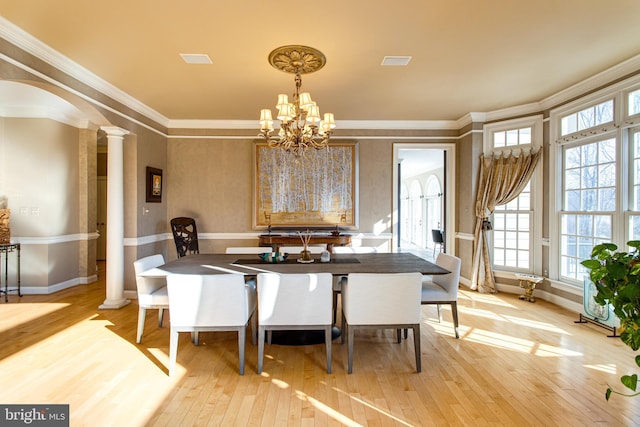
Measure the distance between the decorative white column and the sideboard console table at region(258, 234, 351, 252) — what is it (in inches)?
75.6

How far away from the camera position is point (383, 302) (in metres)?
2.52

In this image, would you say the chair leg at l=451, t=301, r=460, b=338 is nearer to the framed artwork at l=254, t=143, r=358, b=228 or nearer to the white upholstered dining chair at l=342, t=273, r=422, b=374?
the white upholstered dining chair at l=342, t=273, r=422, b=374

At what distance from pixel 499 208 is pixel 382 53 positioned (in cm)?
326

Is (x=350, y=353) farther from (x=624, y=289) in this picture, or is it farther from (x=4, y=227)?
(x=4, y=227)

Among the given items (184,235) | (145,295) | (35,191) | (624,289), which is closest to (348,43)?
(624,289)

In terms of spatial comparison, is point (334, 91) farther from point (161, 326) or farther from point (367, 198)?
point (161, 326)

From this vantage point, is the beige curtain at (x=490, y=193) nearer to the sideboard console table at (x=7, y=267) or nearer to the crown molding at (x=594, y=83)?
the crown molding at (x=594, y=83)

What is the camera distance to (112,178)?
13.6 feet

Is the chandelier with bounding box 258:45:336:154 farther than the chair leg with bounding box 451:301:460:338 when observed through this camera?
No

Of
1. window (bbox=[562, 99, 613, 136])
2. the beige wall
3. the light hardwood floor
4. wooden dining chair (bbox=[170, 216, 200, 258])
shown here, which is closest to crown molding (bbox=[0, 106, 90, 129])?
the beige wall

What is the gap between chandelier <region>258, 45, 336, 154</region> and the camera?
9.71 ft

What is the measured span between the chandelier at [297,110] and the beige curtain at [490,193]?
2979mm

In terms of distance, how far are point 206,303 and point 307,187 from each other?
324 centimetres

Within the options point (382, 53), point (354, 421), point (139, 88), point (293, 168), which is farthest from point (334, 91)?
point (354, 421)
